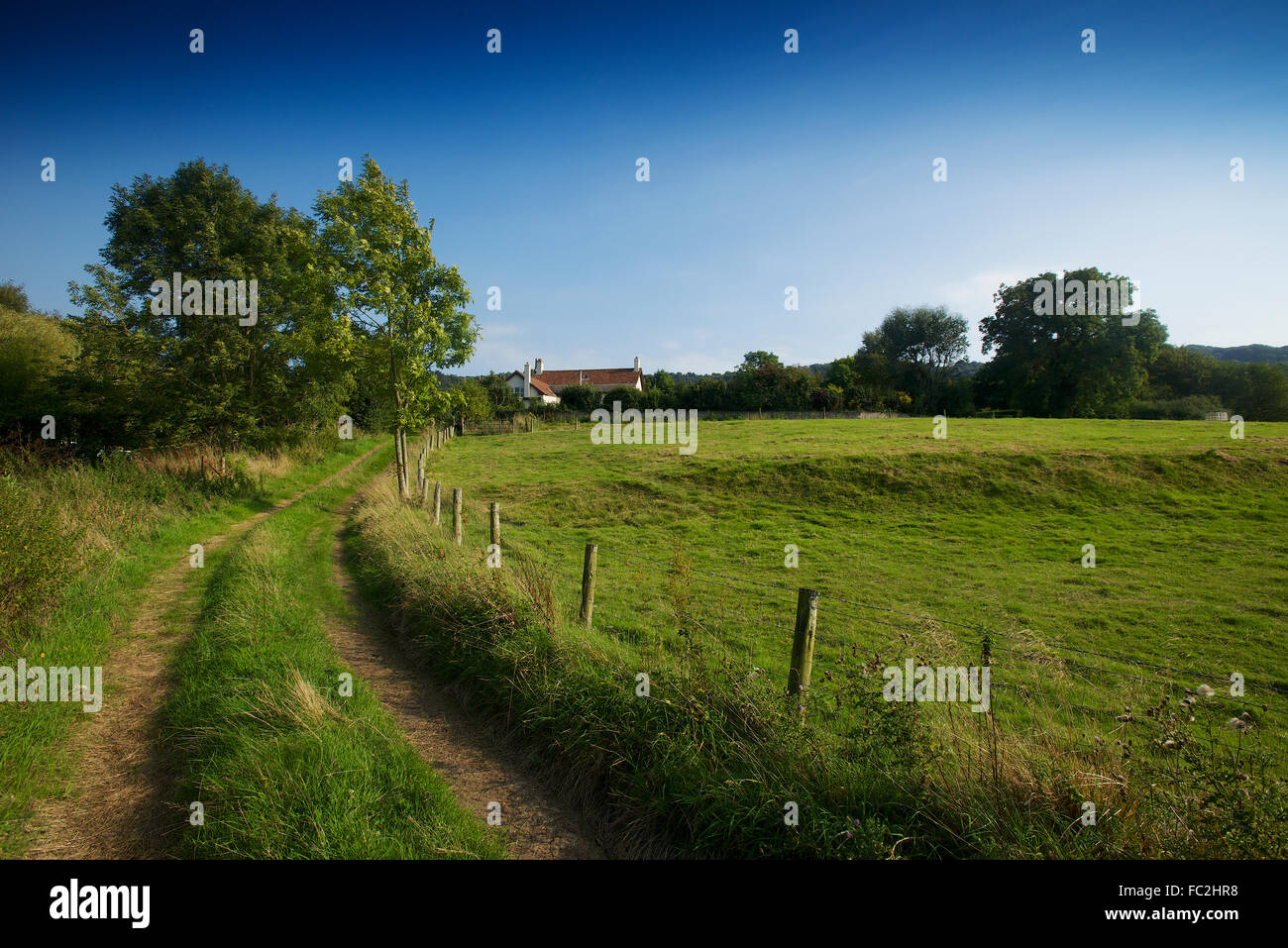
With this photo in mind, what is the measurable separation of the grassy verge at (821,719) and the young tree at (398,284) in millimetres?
4447

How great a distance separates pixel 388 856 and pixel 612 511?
53.5 ft

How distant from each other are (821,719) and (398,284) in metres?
18.3

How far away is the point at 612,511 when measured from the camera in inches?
787

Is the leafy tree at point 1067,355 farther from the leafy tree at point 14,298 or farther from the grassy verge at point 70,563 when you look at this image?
the leafy tree at point 14,298

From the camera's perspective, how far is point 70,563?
8.08 m

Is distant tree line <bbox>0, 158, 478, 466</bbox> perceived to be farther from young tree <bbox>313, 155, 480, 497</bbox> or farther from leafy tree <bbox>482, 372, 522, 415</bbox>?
leafy tree <bbox>482, 372, 522, 415</bbox>

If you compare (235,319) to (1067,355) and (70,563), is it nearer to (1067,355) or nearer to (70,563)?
(70,563)

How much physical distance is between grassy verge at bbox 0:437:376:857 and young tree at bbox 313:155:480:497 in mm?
5728

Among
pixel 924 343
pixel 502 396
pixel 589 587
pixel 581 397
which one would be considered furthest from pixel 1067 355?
pixel 589 587

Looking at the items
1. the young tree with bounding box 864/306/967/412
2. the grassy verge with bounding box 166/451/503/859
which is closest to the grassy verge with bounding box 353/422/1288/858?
the grassy verge with bounding box 166/451/503/859

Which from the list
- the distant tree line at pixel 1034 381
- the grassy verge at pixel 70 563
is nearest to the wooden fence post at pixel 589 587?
the grassy verge at pixel 70 563

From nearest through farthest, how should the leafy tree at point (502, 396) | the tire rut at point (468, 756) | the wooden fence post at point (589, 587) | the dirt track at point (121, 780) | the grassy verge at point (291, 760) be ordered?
the grassy verge at point (291, 760) < the dirt track at point (121, 780) < the tire rut at point (468, 756) < the wooden fence post at point (589, 587) < the leafy tree at point (502, 396)

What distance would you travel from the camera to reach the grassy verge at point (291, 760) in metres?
3.84

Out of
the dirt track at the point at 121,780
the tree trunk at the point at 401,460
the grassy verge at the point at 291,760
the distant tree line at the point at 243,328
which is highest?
the distant tree line at the point at 243,328
